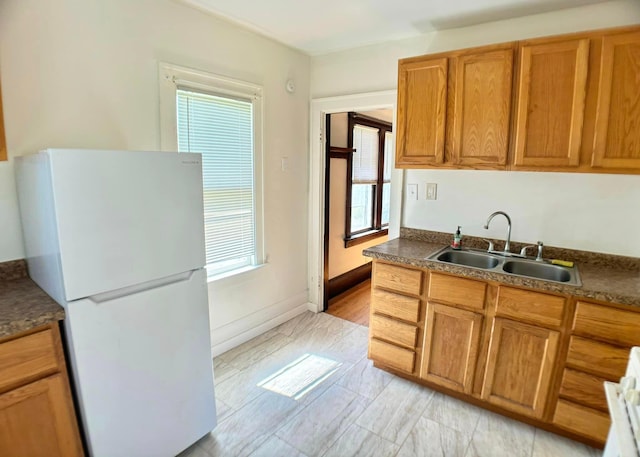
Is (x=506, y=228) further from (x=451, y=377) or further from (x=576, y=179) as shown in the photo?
(x=451, y=377)

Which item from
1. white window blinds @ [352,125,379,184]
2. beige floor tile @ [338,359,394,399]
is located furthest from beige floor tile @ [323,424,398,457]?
white window blinds @ [352,125,379,184]

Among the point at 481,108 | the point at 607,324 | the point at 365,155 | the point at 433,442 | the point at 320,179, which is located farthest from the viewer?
the point at 365,155

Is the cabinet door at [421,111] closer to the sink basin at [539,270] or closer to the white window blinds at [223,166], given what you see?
the sink basin at [539,270]

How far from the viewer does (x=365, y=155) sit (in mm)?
4414

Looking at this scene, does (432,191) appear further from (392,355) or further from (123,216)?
(123,216)

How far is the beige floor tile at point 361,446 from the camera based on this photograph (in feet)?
6.21

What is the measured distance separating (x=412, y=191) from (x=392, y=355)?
4.25ft

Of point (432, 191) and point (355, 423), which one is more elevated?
point (432, 191)

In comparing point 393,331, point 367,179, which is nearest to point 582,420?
Result: point 393,331

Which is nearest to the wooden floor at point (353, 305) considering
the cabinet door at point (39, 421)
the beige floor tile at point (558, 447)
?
the beige floor tile at point (558, 447)

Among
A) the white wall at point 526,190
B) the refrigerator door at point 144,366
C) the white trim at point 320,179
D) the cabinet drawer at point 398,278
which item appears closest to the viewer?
the refrigerator door at point 144,366

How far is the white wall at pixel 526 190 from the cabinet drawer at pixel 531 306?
25.7 inches

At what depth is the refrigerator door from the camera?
58.4 inches

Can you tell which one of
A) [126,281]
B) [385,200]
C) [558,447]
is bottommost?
[558,447]
